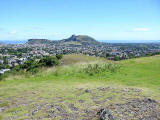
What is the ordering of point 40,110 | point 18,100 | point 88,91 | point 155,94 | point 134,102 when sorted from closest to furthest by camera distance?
point 40,110 < point 134,102 < point 18,100 < point 155,94 < point 88,91

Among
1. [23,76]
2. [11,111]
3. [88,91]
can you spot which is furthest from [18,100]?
[23,76]

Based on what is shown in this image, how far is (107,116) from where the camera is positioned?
3988mm

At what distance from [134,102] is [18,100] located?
4446 millimetres

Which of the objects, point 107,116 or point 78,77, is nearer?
point 107,116

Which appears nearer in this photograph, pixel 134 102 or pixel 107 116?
pixel 107 116

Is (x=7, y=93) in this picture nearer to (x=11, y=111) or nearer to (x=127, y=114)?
(x=11, y=111)

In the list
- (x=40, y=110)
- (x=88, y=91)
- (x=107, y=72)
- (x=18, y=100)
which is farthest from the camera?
(x=107, y=72)

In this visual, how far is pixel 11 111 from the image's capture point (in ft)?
15.4

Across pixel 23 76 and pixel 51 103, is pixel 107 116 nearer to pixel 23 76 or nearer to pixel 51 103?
pixel 51 103

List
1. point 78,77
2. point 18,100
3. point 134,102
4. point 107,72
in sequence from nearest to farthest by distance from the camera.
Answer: point 134,102, point 18,100, point 78,77, point 107,72

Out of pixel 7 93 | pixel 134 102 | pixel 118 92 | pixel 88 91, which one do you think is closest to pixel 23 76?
pixel 7 93

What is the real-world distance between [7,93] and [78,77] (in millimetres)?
4931

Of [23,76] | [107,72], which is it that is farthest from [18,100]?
[107,72]

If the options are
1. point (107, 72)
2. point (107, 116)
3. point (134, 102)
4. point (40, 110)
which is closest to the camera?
point (107, 116)
